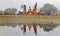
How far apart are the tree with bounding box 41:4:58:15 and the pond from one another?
0.67ft

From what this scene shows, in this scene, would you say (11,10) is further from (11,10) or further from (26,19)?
(26,19)

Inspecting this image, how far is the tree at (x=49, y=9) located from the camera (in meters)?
3.08

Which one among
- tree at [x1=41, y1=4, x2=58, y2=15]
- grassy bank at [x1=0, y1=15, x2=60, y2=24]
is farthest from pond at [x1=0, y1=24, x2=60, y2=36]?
tree at [x1=41, y1=4, x2=58, y2=15]

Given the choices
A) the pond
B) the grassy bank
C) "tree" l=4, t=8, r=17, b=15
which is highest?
"tree" l=4, t=8, r=17, b=15

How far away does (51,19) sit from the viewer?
308 cm

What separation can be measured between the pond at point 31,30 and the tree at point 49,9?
Answer: 0.67ft

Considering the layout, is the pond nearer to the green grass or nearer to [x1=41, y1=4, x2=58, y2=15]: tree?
the green grass

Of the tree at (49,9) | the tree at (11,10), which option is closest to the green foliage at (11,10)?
the tree at (11,10)

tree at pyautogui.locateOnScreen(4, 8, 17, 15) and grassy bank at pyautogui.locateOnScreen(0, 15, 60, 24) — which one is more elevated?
tree at pyautogui.locateOnScreen(4, 8, 17, 15)

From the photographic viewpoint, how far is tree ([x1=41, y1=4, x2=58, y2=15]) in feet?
10.1

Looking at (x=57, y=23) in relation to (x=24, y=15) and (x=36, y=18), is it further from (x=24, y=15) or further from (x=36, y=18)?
(x=24, y=15)

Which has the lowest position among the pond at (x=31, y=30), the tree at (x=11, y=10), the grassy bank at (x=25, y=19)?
the pond at (x=31, y=30)

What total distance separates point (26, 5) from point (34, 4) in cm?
13

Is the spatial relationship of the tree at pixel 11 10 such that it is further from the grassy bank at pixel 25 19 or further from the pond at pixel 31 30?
the pond at pixel 31 30
